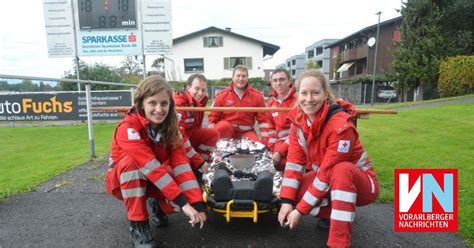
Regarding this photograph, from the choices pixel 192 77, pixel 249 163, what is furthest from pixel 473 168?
pixel 192 77

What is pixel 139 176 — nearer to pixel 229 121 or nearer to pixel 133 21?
pixel 229 121

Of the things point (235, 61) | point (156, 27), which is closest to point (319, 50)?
point (235, 61)

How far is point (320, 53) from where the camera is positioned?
67.3 metres

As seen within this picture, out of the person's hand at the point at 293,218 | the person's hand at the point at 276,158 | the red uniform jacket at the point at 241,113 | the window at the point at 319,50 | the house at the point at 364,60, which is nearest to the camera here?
the person's hand at the point at 293,218

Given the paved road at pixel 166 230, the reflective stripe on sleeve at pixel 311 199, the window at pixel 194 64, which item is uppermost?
the window at pixel 194 64

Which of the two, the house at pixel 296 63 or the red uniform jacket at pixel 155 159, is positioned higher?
the house at pixel 296 63

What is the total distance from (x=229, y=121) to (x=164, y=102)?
2.21 metres

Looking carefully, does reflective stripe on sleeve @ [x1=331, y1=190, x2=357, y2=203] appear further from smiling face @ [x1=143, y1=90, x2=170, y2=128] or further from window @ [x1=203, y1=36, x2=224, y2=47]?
window @ [x1=203, y1=36, x2=224, y2=47]

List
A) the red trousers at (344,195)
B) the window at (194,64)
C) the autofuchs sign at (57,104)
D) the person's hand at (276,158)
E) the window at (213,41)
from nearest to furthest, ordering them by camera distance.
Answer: the red trousers at (344,195) → the person's hand at (276,158) → the autofuchs sign at (57,104) → the window at (213,41) → the window at (194,64)

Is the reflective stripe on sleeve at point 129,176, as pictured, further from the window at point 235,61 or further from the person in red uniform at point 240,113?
the window at point 235,61

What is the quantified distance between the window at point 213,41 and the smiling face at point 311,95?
1220 inches

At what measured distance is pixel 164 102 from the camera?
8.76ft

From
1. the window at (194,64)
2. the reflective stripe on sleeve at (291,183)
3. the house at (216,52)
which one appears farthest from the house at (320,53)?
the reflective stripe on sleeve at (291,183)

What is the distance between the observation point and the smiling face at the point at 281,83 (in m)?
4.36
